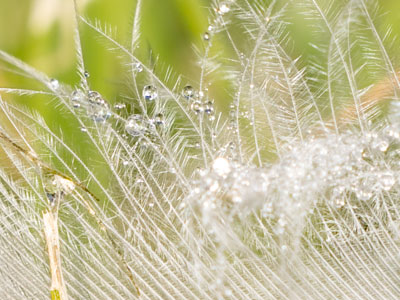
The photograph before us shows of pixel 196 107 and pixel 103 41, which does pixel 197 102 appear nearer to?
pixel 196 107

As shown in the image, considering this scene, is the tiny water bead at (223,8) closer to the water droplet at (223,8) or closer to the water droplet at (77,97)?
the water droplet at (223,8)

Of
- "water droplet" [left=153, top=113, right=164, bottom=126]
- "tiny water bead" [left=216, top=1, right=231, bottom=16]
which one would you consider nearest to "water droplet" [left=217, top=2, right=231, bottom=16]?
"tiny water bead" [left=216, top=1, right=231, bottom=16]

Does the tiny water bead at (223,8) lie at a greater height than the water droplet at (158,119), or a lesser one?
greater

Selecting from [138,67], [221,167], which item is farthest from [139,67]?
[221,167]

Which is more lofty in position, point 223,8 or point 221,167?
point 223,8

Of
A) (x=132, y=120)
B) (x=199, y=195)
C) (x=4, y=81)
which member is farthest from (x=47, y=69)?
(x=199, y=195)

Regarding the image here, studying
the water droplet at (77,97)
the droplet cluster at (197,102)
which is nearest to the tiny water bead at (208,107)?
the droplet cluster at (197,102)

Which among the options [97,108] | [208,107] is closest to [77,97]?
[97,108]
